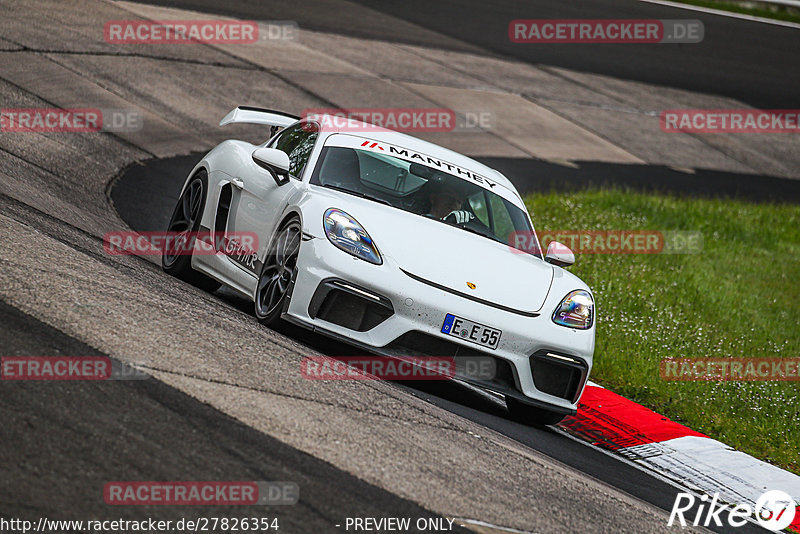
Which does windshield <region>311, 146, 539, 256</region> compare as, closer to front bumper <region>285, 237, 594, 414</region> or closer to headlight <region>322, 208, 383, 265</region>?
headlight <region>322, 208, 383, 265</region>

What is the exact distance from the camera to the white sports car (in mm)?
6527

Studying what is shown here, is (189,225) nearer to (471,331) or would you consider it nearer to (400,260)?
(400,260)

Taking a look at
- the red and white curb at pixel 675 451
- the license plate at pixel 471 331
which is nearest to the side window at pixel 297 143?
the license plate at pixel 471 331

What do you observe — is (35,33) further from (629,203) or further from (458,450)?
(458,450)

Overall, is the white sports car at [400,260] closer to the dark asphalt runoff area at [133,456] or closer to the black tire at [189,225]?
the black tire at [189,225]

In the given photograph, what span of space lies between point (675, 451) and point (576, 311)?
1216 millimetres

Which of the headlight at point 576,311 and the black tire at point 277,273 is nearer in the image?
the black tire at point 277,273

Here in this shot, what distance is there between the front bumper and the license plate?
3 cm

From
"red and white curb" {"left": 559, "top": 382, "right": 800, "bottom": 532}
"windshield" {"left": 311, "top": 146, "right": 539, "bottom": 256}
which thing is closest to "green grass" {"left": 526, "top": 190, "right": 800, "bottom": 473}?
"red and white curb" {"left": 559, "top": 382, "right": 800, "bottom": 532}

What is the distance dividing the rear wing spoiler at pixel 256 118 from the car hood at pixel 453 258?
1.90m

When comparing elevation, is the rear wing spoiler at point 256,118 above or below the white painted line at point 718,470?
above

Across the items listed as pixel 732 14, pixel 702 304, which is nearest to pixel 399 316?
pixel 702 304

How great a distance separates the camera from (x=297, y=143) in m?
8.27

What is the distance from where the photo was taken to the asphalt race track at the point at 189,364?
170 inches
